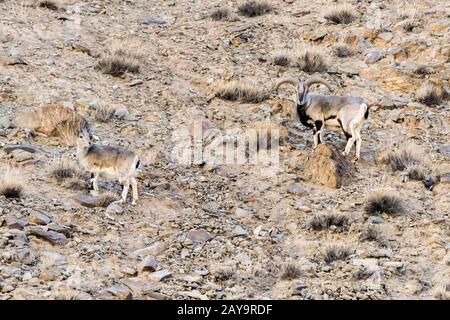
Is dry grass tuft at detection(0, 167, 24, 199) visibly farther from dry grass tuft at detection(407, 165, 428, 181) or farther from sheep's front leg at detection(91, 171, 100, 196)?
dry grass tuft at detection(407, 165, 428, 181)

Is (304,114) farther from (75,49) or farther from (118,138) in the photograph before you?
(75,49)

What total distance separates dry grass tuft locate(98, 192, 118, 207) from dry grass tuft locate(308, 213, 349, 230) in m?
3.17

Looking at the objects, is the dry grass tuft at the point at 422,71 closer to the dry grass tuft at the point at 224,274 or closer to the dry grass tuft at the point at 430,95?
the dry grass tuft at the point at 430,95

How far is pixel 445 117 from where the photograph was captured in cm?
1667

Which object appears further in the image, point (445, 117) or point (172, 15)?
point (172, 15)

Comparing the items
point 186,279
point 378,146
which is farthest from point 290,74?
point 186,279

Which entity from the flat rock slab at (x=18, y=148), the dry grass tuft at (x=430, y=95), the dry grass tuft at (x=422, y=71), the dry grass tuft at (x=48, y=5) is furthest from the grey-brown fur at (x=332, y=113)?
the dry grass tuft at (x=48, y=5)

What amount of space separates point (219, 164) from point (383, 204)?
3209 millimetres

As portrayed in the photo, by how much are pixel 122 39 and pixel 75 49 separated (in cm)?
150

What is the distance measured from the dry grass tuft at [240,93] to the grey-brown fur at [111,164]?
5.16 metres

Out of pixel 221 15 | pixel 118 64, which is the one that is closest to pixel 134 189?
pixel 118 64

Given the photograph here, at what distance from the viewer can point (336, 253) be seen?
11.4m

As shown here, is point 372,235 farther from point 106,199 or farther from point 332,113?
point 106,199

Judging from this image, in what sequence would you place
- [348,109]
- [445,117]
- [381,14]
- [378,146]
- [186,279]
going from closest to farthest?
[186,279], [348,109], [378,146], [445,117], [381,14]
